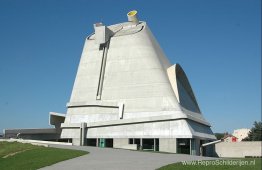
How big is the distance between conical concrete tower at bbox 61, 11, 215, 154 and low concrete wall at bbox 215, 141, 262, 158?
12.7ft

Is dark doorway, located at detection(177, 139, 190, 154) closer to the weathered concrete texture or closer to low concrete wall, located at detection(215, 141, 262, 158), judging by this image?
low concrete wall, located at detection(215, 141, 262, 158)

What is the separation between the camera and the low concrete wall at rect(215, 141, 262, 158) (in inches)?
1949

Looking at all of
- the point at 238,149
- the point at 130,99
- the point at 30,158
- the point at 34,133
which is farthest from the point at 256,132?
the point at 30,158

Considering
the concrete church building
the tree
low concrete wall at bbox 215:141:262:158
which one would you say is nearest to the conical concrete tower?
the concrete church building

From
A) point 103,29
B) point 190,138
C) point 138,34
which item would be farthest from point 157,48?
point 190,138

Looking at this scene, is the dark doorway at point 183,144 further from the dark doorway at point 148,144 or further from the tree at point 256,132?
the tree at point 256,132

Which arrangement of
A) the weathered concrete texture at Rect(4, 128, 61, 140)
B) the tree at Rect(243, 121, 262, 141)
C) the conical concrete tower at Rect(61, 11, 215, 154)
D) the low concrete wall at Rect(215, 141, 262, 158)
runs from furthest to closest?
1. the tree at Rect(243, 121, 262, 141)
2. the weathered concrete texture at Rect(4, 128, 61, 140)
3. the low concrete wall at Rect(215, 141, 262, 158)
4. the conical concrete tower at Rect(61, 11, 215, 154)

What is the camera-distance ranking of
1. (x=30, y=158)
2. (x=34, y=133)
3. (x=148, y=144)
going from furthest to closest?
(x=34, y=133), (x=148, y=144), (x=30, y=158)

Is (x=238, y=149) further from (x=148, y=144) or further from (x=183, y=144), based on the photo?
(x=148, y=144)

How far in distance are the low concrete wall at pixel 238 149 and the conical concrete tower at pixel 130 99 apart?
386cm

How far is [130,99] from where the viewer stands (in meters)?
43.9

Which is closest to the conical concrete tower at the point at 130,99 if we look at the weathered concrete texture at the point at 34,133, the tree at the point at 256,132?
the weathered concrete texture at the point at 34,133

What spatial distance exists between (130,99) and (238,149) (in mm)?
18736

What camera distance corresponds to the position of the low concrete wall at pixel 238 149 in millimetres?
49513
